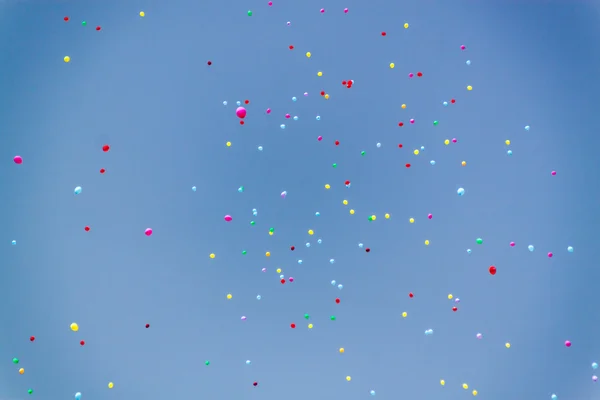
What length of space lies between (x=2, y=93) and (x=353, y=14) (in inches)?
132

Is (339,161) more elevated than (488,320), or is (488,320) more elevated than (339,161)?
(339,161)

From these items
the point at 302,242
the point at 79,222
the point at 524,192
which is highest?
the point at 524,192

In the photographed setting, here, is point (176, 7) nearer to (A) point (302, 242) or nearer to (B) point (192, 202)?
(B) point (192, 202)

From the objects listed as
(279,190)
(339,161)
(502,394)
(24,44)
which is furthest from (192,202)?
(502,394)

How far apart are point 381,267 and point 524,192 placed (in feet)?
5.15

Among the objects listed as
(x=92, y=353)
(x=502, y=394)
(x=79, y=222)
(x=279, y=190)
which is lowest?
(x=92, y=353)

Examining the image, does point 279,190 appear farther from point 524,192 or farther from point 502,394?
point 502,394

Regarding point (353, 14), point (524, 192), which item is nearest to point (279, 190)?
point (353, 14)

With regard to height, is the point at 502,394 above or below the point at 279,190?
below

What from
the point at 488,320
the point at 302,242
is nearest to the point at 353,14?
the point at 302,242

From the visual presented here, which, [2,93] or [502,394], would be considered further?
[502,394]

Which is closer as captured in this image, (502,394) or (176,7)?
(176,7)

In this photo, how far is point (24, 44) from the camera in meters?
4.57

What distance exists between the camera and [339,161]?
475 cm
